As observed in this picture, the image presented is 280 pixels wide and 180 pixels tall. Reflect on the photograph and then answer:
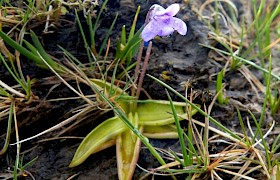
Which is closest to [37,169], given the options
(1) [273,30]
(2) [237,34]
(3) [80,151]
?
(3) [80,151]

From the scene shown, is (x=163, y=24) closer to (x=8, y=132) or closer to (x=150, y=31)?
(x=150, y=31)

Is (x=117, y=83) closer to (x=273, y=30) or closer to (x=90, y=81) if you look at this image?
(x=90, y=81)

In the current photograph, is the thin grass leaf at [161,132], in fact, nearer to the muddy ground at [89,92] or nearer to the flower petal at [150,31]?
the muddy ground at [89,92]

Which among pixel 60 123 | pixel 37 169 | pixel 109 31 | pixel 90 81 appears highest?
pixel 109 31

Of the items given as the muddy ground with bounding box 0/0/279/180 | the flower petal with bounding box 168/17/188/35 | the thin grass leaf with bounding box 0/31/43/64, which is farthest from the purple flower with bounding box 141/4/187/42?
the thin grass leaf with bounding box 0/31/43/64

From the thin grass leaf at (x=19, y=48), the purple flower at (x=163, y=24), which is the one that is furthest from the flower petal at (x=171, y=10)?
the thin grass leaf at (x=19, y=48)

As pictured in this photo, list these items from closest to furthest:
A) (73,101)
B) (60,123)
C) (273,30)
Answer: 1. (60,123)
2. (73,101)
3. (273,30)

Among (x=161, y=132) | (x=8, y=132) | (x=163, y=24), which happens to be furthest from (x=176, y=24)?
(x=8, y=132)
